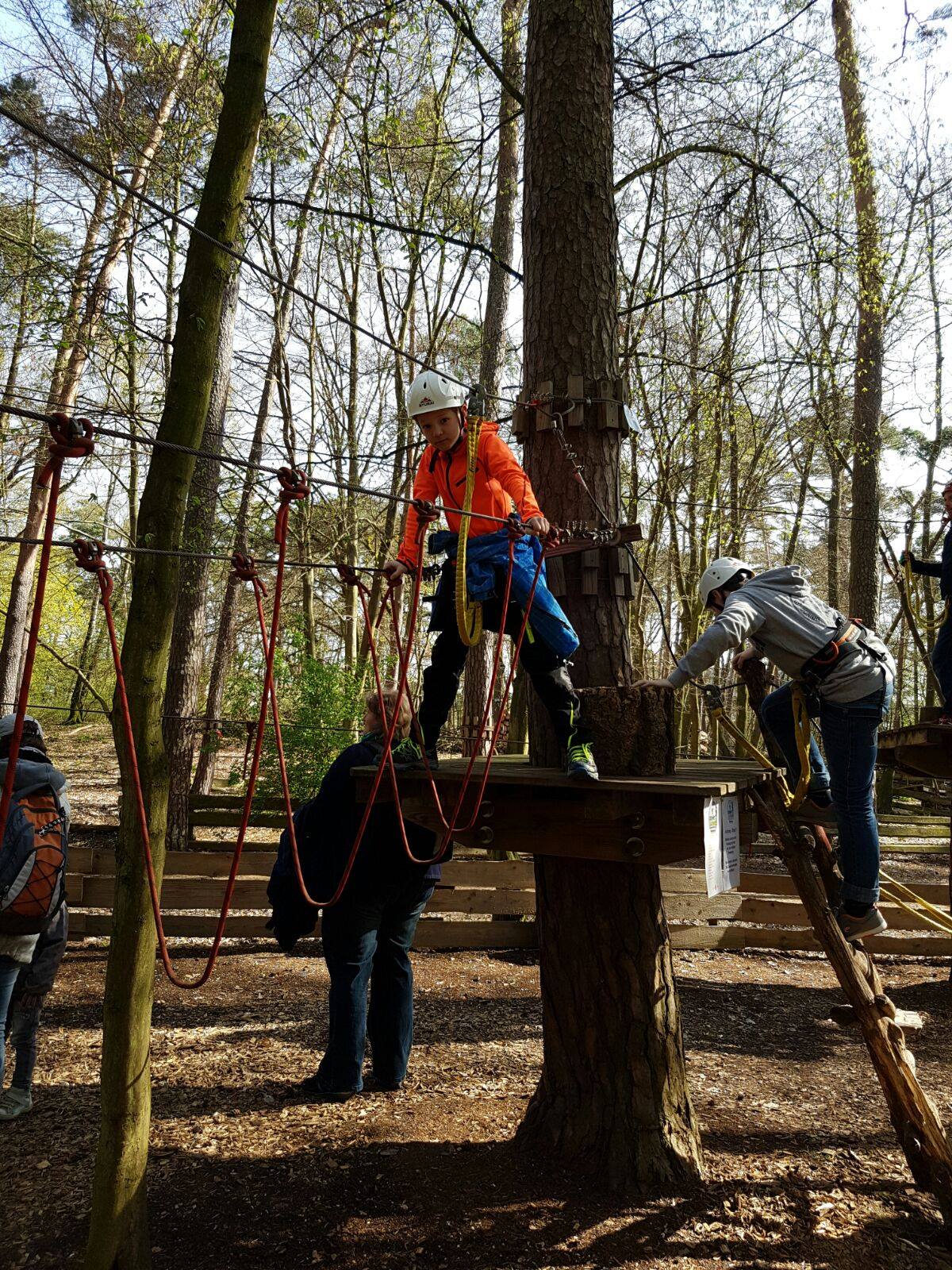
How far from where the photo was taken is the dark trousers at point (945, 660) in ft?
18.1

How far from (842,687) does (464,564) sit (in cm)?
181

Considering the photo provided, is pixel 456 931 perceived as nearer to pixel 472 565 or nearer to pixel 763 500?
pixel 472 565

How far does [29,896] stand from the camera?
11.9 ft

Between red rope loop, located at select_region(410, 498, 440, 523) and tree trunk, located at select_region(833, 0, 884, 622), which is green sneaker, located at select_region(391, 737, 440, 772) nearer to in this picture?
red rope loop, located at select_region(410, 498, 440, 523)

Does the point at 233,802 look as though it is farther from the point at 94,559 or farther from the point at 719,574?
the point at 94,559

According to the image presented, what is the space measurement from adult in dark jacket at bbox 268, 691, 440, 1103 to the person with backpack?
94 centimetres

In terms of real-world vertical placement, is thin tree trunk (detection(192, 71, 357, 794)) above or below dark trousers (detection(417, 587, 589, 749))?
above

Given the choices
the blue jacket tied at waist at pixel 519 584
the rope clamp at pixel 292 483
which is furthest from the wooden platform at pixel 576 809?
the rope clamp at pixel 292 483

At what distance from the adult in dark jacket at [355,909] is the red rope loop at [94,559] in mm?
1902

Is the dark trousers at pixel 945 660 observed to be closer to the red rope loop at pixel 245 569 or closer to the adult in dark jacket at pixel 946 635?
the adult in dark jacket at pixel 946 635

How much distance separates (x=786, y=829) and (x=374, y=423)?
13.3 metres

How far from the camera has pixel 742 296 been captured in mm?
14273

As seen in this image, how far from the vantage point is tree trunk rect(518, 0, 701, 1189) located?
3512 mm

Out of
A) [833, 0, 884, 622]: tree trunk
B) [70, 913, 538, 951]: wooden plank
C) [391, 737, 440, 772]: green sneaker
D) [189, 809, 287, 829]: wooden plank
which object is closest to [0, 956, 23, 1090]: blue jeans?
[391, 737, 440, 772]: green sneaker
